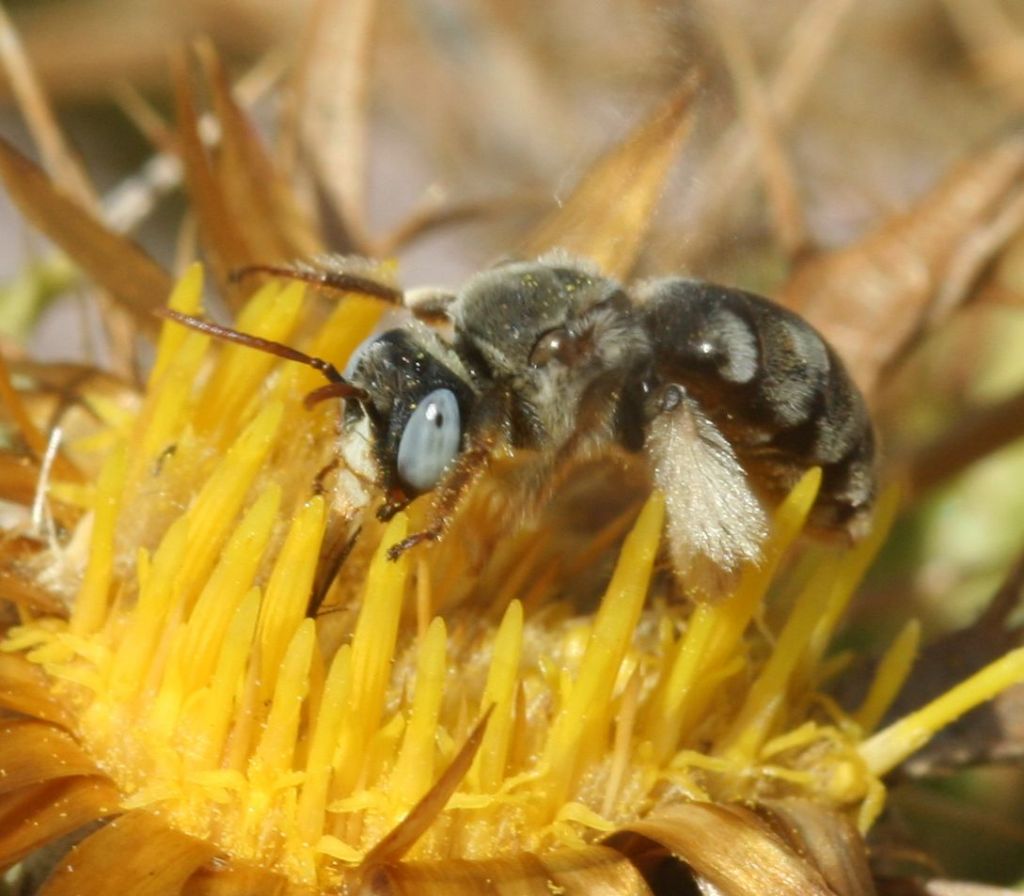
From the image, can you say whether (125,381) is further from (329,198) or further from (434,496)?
(434,496)

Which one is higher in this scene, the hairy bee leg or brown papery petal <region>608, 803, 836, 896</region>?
the hairy bee leg

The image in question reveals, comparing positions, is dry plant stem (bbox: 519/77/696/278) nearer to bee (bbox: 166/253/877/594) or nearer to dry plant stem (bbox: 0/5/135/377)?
bee (bbox: 166/253/877/594)

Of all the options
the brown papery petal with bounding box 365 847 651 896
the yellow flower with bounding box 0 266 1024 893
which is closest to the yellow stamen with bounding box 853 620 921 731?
the yellow flower with bounding box 0 266 1024 893

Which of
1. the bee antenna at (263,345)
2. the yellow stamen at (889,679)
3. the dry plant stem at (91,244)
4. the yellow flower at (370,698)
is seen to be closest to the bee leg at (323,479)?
the yellow flower at (370,698)

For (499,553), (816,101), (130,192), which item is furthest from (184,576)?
(816,101)

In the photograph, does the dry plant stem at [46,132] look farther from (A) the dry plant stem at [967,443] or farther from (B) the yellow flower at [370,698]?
(A) the dry plant stem at [967,443]

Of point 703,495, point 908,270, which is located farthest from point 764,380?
point 908,270
